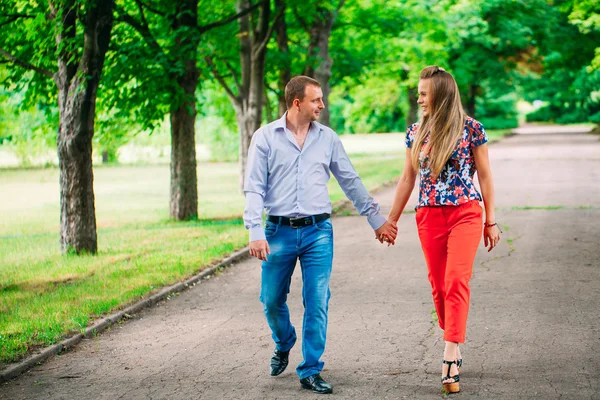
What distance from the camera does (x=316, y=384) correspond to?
5.16 metres

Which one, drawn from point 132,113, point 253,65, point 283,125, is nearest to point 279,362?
point 283,125

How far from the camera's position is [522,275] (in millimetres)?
9117

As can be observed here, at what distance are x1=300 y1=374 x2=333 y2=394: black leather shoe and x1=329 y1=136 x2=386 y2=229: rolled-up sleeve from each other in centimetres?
103

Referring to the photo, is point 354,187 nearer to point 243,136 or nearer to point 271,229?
point 271,229

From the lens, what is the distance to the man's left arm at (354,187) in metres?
5.38

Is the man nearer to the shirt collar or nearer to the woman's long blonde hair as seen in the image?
the shirt collar

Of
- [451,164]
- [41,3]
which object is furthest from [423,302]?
[41,3]

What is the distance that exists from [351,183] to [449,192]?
0.62 m

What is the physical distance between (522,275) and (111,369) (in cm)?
486

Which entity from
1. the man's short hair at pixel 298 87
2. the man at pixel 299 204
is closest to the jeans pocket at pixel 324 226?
the man at pixel 299 204

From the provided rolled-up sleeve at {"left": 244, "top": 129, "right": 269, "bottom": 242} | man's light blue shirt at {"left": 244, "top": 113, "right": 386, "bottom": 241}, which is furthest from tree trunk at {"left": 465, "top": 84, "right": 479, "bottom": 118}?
rolled-up sleeve at {"left": 244, "top": 129, "right": 269, "bottom": 242}

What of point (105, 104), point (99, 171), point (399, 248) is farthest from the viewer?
point (99, 171)

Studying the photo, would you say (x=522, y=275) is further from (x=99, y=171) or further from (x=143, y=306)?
(x=99, y=171)

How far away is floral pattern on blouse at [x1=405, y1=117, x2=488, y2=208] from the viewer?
520 cm
